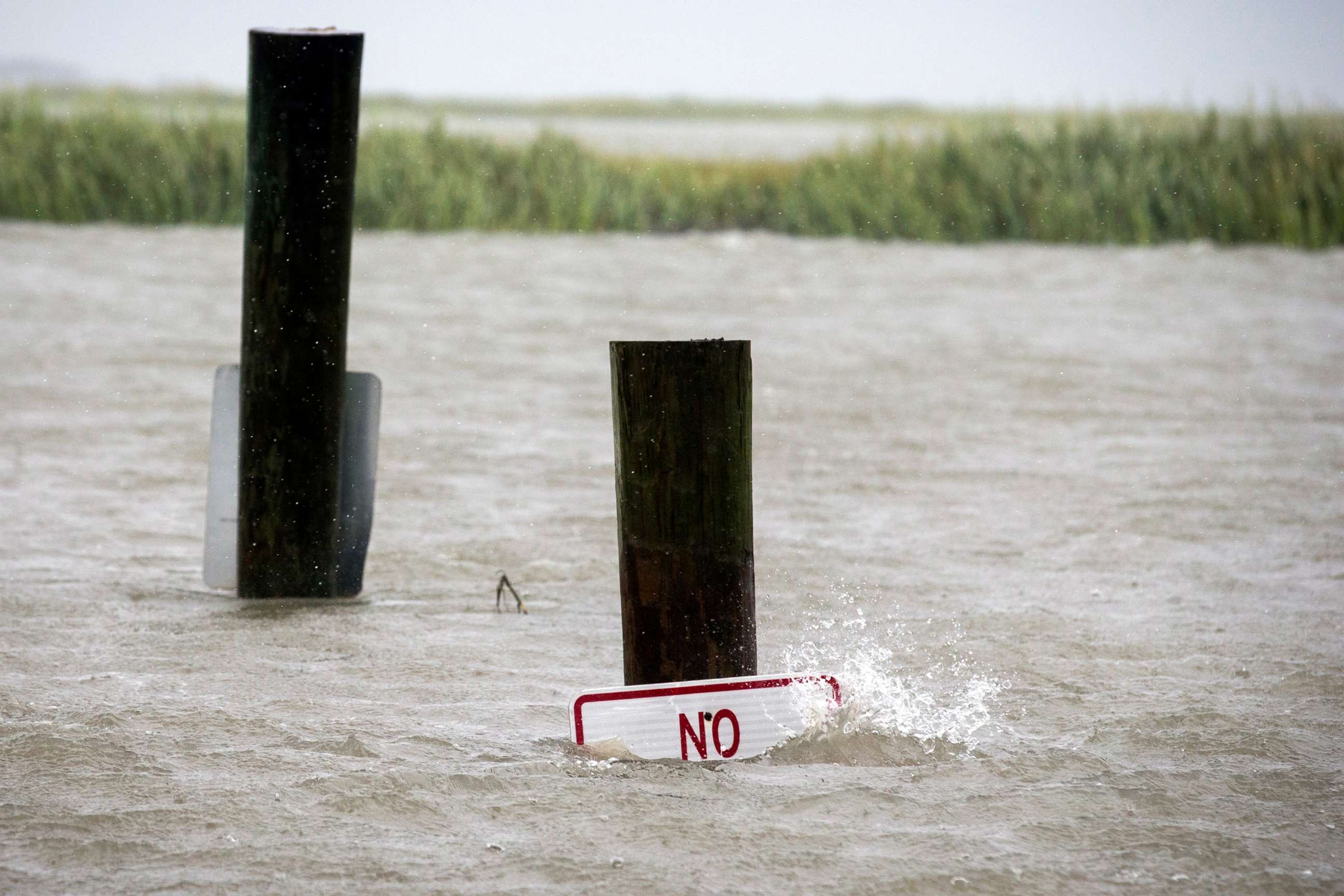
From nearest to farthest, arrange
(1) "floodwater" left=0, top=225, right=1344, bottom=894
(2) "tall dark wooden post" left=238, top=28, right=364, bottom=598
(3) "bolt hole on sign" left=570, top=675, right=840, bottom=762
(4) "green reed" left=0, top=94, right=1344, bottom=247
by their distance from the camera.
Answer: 1. (1) "floodwater" left=0, top=225, right=1344, bottom=894
2. (3) "bolt hole on sign" left=570, top=675, right=840, bottom=762
3. (2) "tall dark wooden post" left=238, top=28, right=364, bottom=598
4. (4) "green reed" left=0, top=94, right=1344, bottom=247

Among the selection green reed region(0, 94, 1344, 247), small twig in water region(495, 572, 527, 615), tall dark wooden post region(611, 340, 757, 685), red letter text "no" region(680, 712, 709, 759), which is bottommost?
red letter text "no" region(680, 712, 709, 759)

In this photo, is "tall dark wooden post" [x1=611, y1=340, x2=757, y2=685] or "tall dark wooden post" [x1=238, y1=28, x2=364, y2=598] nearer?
"tall dark wooden post" [x1=611, y1=340, x2=757, y2=685]

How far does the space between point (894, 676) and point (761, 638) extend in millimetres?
534

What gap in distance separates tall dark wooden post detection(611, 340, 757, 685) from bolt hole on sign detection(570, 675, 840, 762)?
87 millimetres

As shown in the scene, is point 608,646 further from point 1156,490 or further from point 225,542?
point 1156,490

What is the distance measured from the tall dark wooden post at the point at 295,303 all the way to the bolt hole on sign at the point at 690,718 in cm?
173

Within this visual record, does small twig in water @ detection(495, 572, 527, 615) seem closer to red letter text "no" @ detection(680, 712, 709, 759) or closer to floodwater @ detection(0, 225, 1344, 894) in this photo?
floodwater @ detection(0, 225, 1344, 894)

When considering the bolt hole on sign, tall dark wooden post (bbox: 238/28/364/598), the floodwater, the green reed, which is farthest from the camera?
the green reed

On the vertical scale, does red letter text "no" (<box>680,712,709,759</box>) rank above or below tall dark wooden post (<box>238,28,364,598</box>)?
below

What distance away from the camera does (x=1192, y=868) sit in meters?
3.03

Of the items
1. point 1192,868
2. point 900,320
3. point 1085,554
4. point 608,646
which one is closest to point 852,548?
point 1085,554

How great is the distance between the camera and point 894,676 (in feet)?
14.1

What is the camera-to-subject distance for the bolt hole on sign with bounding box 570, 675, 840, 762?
353 centimetres

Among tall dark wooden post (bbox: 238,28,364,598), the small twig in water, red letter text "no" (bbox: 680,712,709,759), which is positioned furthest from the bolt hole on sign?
tall dark wooden post (bbox: 238,28,364,598)
